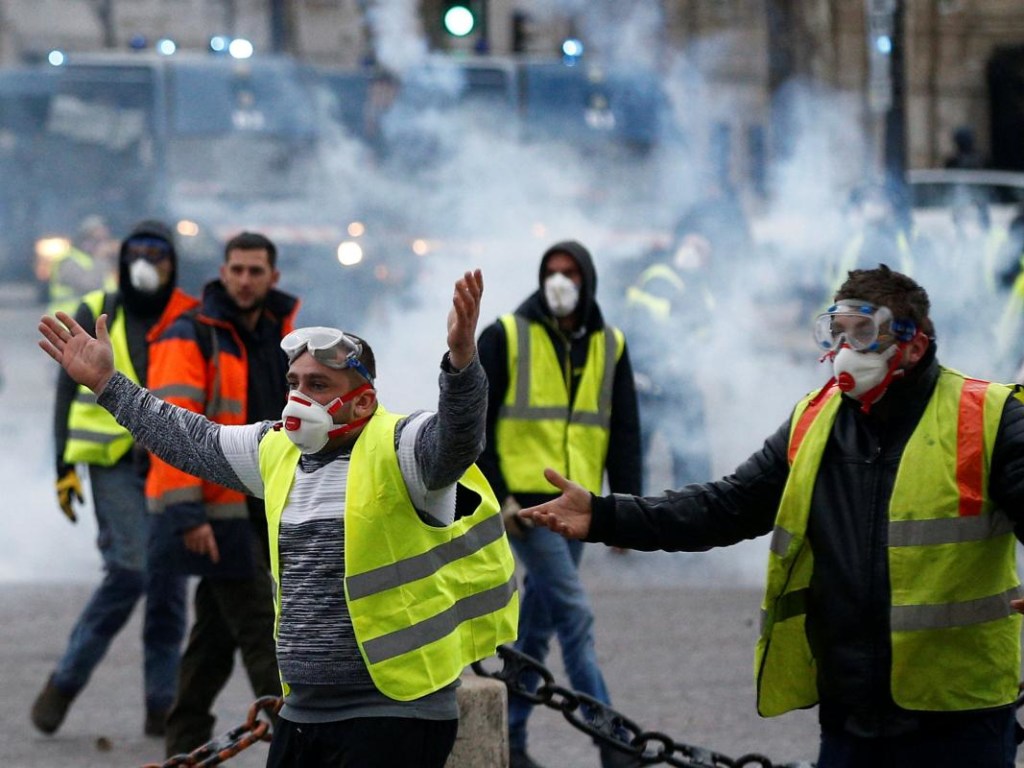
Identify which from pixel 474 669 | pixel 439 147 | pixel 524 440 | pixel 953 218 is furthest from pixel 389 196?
pixel 474 669

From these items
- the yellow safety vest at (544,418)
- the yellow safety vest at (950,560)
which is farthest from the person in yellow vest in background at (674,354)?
the yellow safety vest at (950,560)

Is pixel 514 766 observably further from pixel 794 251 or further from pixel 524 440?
pixel 794 251

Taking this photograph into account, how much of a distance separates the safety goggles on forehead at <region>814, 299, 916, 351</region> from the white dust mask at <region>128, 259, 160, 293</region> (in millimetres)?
3114

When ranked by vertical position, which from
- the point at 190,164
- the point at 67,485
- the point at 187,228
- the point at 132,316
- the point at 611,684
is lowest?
the point at 611,684

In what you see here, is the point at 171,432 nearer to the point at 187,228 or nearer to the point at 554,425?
the point at 554,425

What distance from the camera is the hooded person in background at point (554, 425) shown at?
570cm

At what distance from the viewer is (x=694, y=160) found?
21000 mm

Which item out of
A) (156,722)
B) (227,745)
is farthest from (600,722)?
(156,722)

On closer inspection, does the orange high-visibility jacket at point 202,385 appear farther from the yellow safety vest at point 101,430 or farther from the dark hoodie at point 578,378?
the dark hoodie at point 578,378

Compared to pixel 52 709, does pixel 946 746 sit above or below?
above

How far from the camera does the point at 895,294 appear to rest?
12.0 feet

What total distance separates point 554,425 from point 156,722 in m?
1.58

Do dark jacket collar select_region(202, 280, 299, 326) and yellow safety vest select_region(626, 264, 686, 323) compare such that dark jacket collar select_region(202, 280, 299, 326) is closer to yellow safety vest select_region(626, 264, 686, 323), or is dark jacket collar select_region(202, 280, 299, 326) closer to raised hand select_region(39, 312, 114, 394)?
raised hand select_region(39, 312, 114, 394)

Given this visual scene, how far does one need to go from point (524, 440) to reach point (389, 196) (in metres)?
14.1
